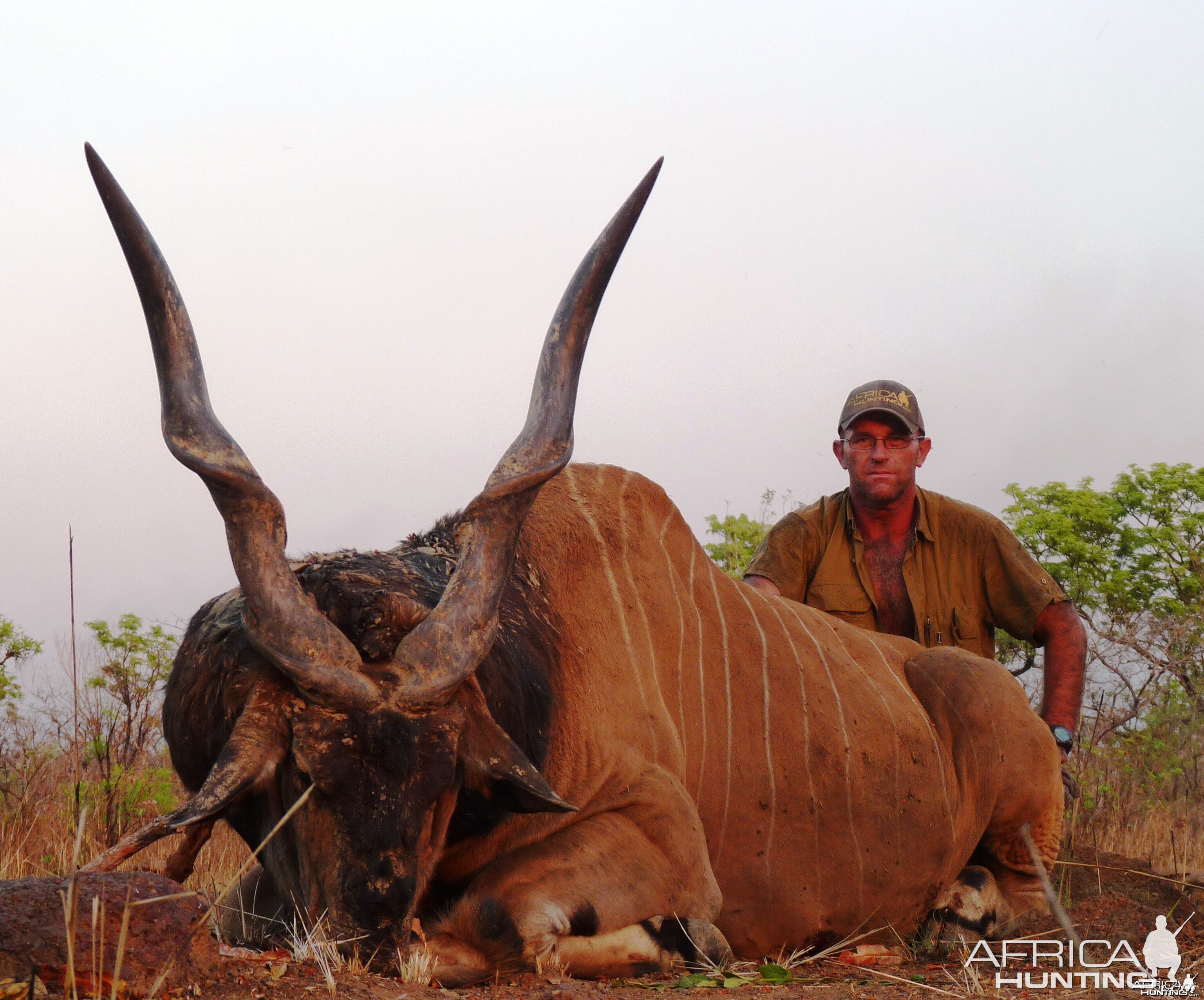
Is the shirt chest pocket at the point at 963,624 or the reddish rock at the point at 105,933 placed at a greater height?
the shirt chest pocket at the point at 963,624

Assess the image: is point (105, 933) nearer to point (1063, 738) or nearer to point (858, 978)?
point (858, 978)

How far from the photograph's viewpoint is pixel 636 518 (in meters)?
3.96

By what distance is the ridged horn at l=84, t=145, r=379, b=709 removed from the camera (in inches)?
102

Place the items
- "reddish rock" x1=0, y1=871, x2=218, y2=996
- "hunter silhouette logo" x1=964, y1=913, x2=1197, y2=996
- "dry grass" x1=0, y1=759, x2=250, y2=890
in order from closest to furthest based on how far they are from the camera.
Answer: "reddish rock" x1=0, y1=871, x2=218, y2=996 < "hunter silhouette logo" x1=964, y1=913, x2=1197, y2=996 < "dry grass" x1=0, y1=759, x2=250, y2=890

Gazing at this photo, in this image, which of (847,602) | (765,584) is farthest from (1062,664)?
(765,584)

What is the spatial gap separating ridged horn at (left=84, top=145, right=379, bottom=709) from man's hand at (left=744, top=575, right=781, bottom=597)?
317cm

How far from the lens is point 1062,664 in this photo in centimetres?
524

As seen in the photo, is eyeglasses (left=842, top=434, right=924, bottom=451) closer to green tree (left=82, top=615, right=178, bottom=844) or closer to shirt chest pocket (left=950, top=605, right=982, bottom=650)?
shirt chest pocket (left=950, top=605, right=982, bottom=650)

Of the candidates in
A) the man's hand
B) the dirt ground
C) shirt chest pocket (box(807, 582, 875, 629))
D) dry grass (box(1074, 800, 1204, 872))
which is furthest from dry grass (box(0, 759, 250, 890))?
dry grass (box(1074, 800, 1204, 872))

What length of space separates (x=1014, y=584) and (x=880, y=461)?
78 centimetres

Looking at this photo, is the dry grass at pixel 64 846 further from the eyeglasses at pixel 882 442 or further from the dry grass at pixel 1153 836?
the dry grass at pixel 1153 836

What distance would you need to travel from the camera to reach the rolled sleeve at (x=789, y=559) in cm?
567

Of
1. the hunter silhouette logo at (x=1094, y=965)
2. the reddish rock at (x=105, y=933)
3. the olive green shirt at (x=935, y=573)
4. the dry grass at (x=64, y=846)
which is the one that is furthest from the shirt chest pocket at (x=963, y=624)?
the reddish rock at (x=105, y=933)

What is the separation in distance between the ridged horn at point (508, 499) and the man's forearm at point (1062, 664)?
288cm
